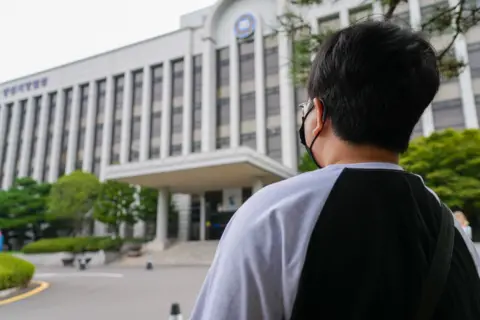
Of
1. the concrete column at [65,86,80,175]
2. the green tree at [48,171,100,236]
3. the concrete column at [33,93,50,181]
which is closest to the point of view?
the green tree at [48,171,100,236]

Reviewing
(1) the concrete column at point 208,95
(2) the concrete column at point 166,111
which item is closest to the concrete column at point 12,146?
(2) the concrete column at point 166,111

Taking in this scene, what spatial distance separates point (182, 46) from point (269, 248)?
32276mm

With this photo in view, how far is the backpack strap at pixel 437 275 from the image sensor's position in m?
0.75

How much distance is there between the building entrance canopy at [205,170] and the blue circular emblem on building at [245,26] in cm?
1198

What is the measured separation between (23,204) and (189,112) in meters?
14.1

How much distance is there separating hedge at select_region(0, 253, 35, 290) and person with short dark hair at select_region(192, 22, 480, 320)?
31.6ft

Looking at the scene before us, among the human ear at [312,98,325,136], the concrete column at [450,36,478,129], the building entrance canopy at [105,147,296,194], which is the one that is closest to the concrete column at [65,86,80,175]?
the building entrance canopy at [105,147,296,194]

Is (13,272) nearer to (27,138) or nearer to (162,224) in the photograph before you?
(162,224)

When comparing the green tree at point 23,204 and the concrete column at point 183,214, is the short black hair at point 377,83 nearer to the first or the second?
the concrete column at point 183,214

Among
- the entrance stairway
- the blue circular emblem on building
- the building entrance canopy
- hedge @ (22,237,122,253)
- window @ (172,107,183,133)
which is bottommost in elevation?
the entrance stairway

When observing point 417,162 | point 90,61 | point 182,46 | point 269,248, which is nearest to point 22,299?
point 269,248

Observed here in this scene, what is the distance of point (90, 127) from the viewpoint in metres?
33.4

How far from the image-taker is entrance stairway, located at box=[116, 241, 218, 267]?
2042 centimetres

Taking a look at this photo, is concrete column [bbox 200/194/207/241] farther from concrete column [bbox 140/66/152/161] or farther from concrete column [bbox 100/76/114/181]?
concrete column [bbox 100/76/114/181]
